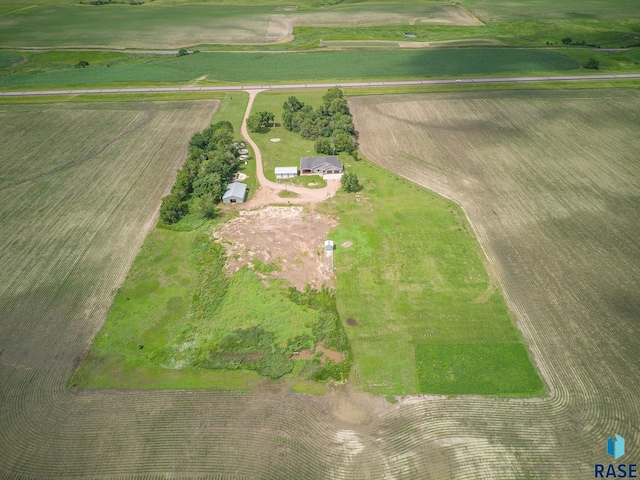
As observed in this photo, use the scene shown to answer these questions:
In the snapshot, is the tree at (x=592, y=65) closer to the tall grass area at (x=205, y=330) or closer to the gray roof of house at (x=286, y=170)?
the gray roof of house at (x=286, y=170)

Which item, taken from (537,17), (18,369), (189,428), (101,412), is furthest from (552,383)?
(537,17)

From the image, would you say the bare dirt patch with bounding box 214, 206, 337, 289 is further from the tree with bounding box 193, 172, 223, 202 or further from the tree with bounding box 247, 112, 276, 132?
the tree with bounding box 247, 112, 276, 132

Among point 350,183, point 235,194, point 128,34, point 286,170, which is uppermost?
point 128,34

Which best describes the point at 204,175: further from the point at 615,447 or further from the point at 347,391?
the point at 615,447

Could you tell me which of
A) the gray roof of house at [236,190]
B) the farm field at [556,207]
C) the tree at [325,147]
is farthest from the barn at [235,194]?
the farm field at [556,207]

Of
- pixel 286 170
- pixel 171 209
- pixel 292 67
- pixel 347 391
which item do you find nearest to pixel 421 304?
pixel 347 391

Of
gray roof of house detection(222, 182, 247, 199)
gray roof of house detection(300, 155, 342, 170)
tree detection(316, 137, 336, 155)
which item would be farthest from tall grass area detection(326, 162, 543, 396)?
tree detection(316, 137, 336, 155)

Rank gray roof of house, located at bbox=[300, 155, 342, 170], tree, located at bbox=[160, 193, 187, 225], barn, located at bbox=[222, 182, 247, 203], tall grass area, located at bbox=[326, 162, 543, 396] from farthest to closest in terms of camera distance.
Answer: gray roof of house, located at bbox=[300, 155, 342, 170]
barn, located at bbox=[222, 182, 247, 203]
tree, located at bbox=[160, 193, 187, 225]
tall grass area, located at bbox=[326, 162, 543, 396]
